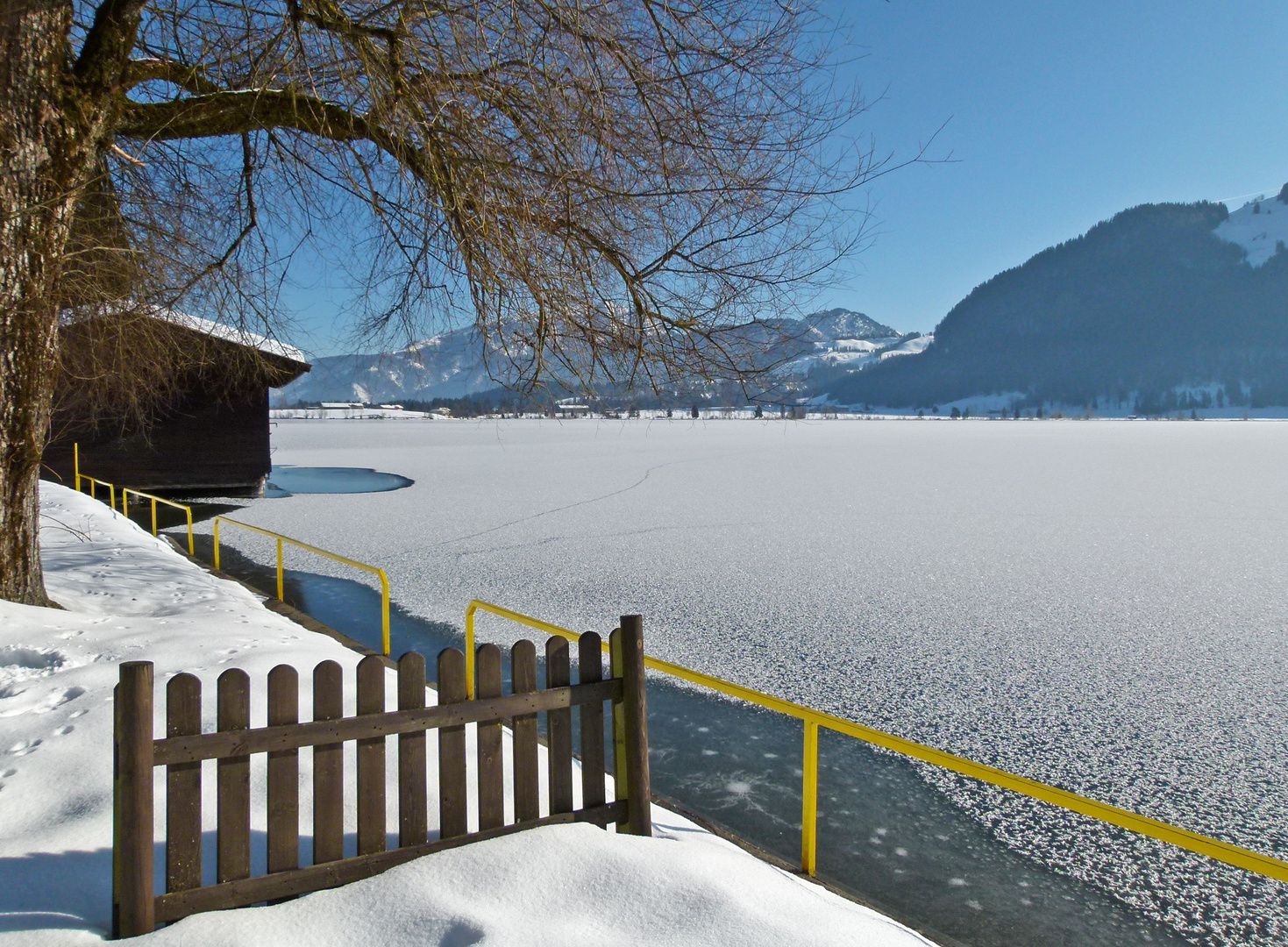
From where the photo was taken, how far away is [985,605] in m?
9.64

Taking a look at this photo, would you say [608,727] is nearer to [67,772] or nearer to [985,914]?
[985,914]

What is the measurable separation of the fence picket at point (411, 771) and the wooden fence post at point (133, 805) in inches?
30.3

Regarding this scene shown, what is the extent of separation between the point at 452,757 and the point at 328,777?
0.42m

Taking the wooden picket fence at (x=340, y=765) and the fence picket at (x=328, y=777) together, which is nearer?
the wooden picket fence at (x=340, y=765)

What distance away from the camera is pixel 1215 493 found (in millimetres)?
20875

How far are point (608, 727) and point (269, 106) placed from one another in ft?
16.5

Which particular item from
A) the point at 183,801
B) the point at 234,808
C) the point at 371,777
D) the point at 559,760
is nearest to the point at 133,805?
the point at 183,801

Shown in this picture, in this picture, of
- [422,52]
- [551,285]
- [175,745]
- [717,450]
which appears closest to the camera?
[175,745]

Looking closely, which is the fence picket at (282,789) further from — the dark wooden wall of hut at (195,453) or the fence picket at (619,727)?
the dark wooden wall of hut at (195,453)

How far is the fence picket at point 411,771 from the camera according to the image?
2.86 meters

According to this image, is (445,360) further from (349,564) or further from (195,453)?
(195,453)

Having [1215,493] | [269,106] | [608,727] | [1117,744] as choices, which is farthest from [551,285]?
[1215,493]

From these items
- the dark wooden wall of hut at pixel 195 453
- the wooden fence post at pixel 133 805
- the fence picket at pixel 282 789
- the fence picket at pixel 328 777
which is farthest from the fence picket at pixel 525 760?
the dark wooden wall of hut at pixel 195 453

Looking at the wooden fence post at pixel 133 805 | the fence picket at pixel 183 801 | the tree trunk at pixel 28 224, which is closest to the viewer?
the wooden fence post at pixel 133 805
